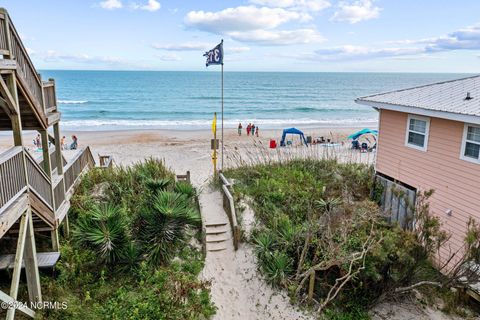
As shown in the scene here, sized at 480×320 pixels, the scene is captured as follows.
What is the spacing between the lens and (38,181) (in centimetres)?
848

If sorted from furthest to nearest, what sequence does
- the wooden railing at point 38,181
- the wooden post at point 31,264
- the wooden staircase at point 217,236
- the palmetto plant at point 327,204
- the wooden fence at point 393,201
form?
the palmetto plant at point 327,204
the wooden fence at point 393,201
the wooden staircase at point 217,236
the wooden railing at point 38,181
the wooden post at point 31,264

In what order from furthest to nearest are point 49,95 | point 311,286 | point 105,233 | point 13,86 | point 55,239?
point 49,95
point 55,239
point 105,233
point 311,286
point 13,86

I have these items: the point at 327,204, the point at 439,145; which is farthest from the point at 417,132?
the point at 327,204

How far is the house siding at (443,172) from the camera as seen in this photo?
34.0 feet

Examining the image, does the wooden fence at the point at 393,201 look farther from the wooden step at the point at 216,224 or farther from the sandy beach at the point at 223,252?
the wooden step at the point at 216,224

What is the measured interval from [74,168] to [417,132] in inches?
455

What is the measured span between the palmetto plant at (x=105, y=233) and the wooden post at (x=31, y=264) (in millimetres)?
1506

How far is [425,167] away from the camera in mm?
11852

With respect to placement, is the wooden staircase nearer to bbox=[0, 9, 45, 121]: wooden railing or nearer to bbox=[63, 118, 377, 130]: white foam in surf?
bbox=[0, 9, 45, 121]: wooden railing

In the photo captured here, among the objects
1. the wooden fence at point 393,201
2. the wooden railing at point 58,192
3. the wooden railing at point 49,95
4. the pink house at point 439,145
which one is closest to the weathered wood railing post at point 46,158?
the wooden railing at point 58,192

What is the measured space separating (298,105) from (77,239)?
192 feet

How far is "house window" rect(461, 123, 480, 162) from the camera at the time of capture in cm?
1002

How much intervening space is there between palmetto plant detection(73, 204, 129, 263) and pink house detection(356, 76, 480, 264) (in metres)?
9.35

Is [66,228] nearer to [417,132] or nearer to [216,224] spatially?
[216,224]
